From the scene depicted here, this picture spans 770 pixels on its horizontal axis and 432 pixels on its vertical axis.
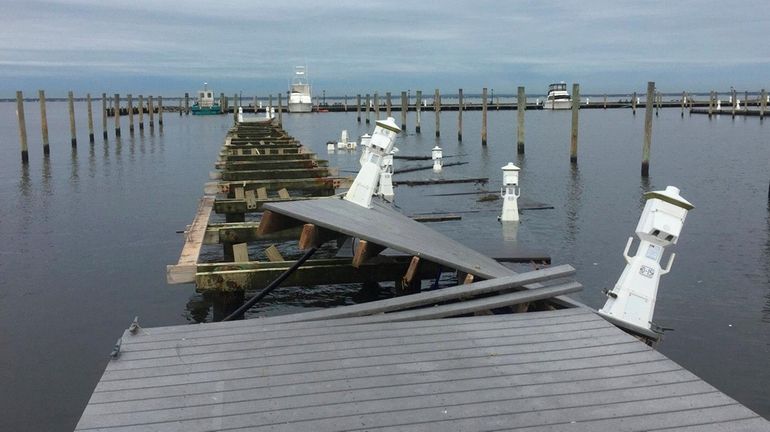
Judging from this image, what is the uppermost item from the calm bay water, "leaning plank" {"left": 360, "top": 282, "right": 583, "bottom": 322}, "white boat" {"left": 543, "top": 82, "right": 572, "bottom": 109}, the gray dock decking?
"white boat" {"left": 543, "top": 82, "right": 572, "bottom": 109}

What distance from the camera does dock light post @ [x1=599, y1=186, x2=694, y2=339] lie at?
7.18 m

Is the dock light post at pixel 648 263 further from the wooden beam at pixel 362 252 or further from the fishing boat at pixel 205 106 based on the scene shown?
the fishing boat at pixel 205 106

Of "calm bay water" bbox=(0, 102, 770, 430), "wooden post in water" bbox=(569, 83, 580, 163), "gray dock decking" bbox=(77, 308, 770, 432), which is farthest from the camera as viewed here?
"wooden post in water" bbox=(569, 83, 580, 163)

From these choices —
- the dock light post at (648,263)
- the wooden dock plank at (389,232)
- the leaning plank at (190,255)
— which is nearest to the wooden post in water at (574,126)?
the leaning plank at (190,255)

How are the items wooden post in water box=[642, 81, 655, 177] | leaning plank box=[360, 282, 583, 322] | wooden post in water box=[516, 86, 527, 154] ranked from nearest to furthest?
leaning plank box=[360, 282, 583, 322], wooden post in water box=[642, 81, 655, 177], wooden post in water box=[516, 86, 527, 154]

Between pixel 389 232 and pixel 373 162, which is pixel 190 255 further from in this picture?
pixel 373 162

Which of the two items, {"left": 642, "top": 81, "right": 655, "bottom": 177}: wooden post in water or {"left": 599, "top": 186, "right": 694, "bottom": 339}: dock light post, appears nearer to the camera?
{"left": 599, "top": 186, "right": 694, "bottom": 339}: dock light post

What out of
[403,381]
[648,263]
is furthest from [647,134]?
[403,381]

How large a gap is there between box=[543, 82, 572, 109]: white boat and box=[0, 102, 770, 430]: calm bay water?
75325 mm

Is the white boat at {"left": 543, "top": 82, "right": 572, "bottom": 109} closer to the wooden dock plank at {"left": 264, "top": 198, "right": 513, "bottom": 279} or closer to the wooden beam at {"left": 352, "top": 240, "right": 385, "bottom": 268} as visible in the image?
the wooden dock plank at {"left": 264, "top": 198, "right": 513, "bottom": 279}

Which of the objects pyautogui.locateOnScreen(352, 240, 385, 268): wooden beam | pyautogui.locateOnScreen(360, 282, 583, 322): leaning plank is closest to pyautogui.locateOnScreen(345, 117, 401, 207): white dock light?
pyautogui.locateOnScreen(352, 240, 385, 268): wooden beam

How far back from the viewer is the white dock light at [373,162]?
1044 cm

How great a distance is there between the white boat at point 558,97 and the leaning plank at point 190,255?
102 m

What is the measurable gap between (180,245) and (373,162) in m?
6.86
